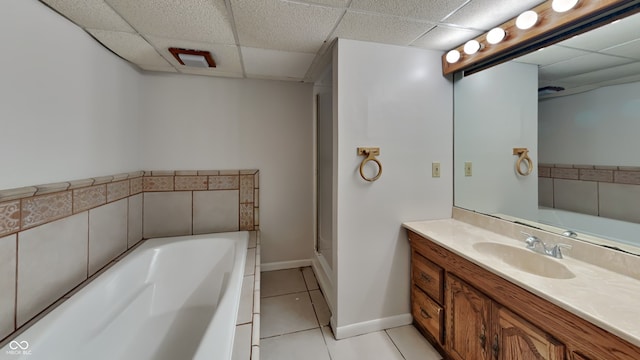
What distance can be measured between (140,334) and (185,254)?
61 cm

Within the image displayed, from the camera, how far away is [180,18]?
4.51 ft

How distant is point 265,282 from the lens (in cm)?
239

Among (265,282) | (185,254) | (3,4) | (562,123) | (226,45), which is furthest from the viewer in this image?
(265,282)

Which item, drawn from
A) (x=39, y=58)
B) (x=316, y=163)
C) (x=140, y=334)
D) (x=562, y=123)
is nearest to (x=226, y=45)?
(x=39, y=58)

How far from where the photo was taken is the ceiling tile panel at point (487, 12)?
124 cm

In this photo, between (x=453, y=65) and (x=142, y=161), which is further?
(x=142, y=161)

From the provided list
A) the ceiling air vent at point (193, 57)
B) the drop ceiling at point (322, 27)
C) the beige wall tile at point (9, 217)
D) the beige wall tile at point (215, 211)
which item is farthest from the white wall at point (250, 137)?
the beige wall tile at point (9, 217)

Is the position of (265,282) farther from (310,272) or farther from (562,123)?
(562,123)

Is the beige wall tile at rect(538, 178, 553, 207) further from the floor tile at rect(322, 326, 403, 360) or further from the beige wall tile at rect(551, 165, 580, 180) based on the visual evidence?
the floor tile at rect(322, 326, 403, 360)

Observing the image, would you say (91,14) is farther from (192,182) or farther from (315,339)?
(315,339)

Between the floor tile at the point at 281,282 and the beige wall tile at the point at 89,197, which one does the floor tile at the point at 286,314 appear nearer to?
the floor tile at the point at 281,282

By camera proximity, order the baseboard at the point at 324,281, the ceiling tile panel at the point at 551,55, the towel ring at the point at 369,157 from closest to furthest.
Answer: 1. the ceiling tile panel at the point at 551,55
2. the towel ring at the point at 369,157
3. the baseboard at the point at 324,281

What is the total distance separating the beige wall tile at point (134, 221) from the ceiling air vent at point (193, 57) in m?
A: 1.27

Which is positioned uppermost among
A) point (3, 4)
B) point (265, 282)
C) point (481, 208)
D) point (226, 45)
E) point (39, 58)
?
point (226, 45)
